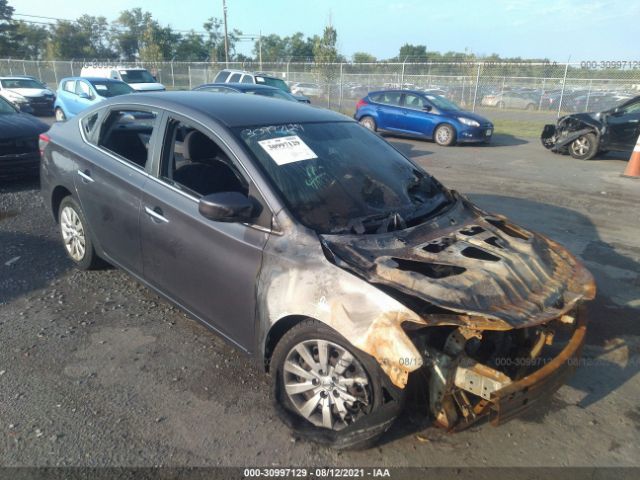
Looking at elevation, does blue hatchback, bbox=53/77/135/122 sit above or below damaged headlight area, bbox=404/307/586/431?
above

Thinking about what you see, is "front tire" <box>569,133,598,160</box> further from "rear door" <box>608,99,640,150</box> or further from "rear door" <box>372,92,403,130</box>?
"rear door" <box>372,92,403,130</box>

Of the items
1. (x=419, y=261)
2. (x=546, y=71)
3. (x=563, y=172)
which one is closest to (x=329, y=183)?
(x=419, y=261)

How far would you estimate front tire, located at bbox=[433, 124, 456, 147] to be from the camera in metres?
13.5

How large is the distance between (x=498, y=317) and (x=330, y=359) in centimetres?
87

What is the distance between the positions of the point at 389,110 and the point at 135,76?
12.4m

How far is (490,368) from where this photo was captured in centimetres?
231

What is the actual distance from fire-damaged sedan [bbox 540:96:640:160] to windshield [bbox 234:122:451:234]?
31.2ft

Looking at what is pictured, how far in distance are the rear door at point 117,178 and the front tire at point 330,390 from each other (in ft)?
5.35

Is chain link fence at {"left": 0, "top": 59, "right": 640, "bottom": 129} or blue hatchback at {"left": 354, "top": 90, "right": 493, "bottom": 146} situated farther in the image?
chain link fence at {"left": 0, "top": 59, "right": 640, "bottom": 129}

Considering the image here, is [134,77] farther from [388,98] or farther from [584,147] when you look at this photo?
[584,147]

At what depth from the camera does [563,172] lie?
1001 centimetres

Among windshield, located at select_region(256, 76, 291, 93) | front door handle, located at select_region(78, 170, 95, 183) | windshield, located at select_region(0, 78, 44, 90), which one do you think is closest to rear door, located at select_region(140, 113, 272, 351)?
front door handle, located at select_region(78, 170, 95, 183)

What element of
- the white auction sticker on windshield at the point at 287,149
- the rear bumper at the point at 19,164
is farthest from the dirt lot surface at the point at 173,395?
the rear bumper at the point at 19,164

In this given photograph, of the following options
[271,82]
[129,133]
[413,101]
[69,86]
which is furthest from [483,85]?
[129,133]
